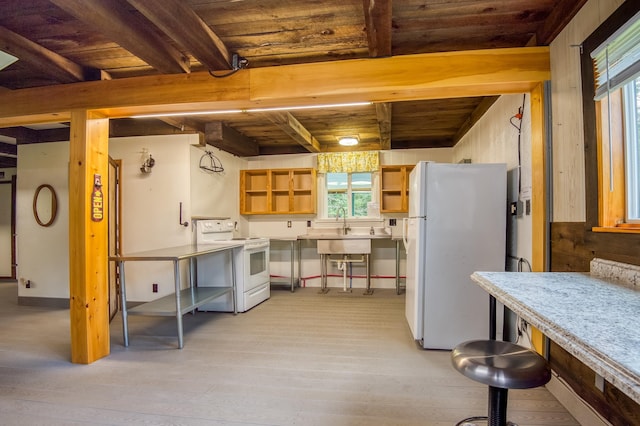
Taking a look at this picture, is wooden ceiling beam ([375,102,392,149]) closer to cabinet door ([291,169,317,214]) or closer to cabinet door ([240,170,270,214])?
cabinet door ([291,169,317,214])

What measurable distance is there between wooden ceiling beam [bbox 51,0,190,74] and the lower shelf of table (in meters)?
2.12

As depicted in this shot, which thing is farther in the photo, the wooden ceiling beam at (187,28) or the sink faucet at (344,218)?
the sink faucet at (344,218)

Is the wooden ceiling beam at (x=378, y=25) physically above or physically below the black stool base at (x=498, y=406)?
above

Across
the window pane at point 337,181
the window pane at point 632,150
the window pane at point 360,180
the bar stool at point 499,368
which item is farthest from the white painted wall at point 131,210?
the window pane at point 632,150

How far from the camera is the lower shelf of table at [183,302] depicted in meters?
3.04

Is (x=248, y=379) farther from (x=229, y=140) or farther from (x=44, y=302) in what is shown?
(x=44, y=302)

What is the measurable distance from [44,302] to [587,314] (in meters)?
6.02

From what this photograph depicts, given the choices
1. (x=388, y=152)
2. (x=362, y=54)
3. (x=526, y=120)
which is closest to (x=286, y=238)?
(x=388, y=152)

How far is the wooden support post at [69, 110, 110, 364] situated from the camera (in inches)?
105

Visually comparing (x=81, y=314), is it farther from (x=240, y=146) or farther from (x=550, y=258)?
(x=550, y=258)

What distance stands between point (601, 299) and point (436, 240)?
5.64 ft

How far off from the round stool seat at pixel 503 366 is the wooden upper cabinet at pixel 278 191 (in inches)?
169

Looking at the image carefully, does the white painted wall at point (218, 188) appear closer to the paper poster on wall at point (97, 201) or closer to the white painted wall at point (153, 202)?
the white painted wall at point (153, 202)

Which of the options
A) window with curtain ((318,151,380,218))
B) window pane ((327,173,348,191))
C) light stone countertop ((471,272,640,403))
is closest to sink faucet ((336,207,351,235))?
window with curtain ((318,151,380,218))
